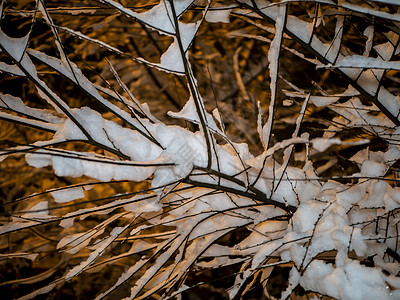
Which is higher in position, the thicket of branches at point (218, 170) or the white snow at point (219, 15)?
the white snow at point (219, 15)

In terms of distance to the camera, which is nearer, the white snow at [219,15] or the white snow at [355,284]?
the white snow at [355,284]

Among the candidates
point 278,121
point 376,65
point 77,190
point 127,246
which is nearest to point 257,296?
point 127,246

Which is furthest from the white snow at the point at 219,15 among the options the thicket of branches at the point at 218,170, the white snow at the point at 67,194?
the white snow at the point at 67,194

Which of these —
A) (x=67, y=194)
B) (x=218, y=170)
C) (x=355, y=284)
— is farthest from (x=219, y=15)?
(x=355, y=284)

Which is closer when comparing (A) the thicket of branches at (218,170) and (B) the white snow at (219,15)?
(A) the thicket of branches at (218,170)

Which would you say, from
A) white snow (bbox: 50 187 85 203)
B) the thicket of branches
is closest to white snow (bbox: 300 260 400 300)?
the thicket of branches

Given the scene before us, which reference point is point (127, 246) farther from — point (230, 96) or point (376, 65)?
point (376, 65)

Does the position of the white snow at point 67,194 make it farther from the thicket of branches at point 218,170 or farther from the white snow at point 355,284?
the white snow at point 355,284

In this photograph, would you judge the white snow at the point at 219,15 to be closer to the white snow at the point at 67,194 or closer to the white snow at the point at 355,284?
the white snow at the point at 67,194

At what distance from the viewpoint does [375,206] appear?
0.72 meters

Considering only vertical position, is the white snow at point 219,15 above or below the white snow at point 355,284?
above

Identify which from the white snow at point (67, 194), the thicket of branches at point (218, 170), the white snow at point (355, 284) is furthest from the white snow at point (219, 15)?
the white snow at point (355, 284)

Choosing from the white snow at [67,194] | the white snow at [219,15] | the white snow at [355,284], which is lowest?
the white snow at [355,284]

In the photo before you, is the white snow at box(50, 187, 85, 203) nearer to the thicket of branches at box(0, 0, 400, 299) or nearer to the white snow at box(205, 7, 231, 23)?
the thicket of branches at box(0, 0, 400, 299)
